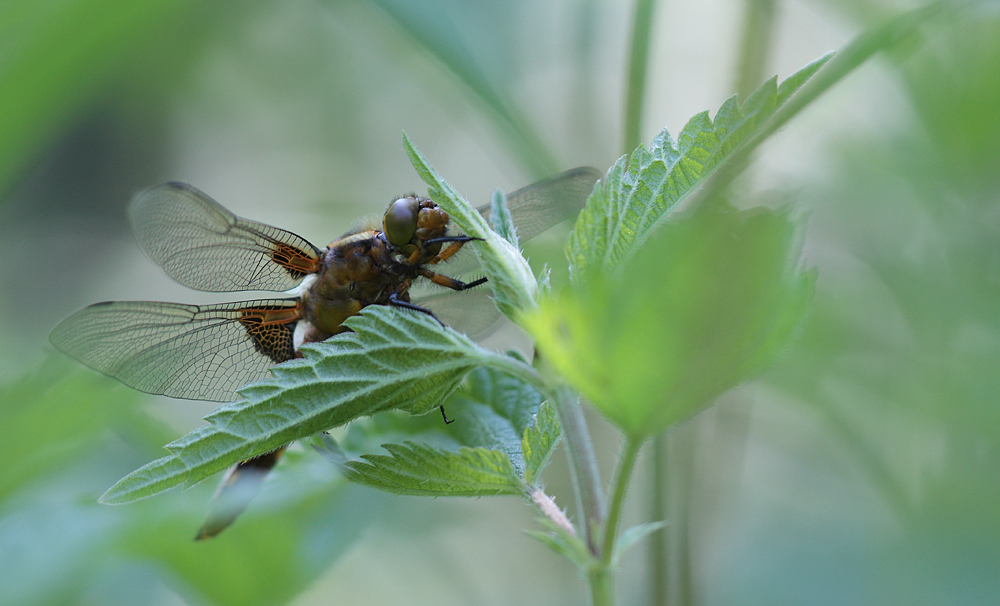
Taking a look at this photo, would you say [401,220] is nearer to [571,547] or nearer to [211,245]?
[211,245]

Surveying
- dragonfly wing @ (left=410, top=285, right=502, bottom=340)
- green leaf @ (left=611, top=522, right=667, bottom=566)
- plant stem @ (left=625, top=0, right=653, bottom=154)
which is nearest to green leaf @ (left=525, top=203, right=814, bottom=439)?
green leaf @ (left=611, top=522, right=667, bottom=566)

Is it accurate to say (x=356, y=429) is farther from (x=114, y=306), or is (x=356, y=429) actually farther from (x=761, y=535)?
(x=761, y=535)

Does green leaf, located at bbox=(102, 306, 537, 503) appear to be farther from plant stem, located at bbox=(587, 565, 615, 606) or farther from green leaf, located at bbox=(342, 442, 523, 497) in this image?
plant stem, located at bbox=(587, 565, 615, 606)

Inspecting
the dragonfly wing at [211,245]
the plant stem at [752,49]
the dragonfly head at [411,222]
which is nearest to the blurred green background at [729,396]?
the plant stem at [752,49]

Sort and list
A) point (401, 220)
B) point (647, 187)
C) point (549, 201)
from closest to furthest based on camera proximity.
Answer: point (647, 187) < point (401, 220) < point (549, 201)

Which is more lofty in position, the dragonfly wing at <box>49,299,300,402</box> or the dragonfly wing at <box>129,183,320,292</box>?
the dragonfly wing at <box>129,183,320,292</box>

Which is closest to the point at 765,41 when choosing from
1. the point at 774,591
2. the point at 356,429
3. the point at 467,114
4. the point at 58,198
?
the point at 467,114

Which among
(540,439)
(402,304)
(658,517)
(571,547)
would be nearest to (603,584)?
(571,547)
